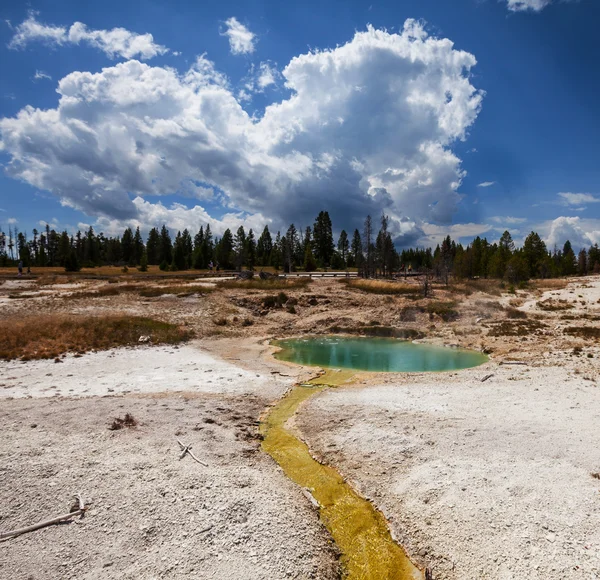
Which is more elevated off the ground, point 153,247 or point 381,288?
point 153,247

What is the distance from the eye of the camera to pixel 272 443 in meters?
11.8

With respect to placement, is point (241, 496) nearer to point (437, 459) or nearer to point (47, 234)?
point (437, 459)

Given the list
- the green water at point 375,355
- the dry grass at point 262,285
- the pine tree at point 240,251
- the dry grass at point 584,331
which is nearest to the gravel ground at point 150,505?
the green water at point 375,355

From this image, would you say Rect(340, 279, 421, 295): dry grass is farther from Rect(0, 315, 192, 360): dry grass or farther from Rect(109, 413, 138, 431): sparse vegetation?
Rect(109, 413, 138, 431): sparse vegetation

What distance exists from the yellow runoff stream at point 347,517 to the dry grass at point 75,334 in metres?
16.6

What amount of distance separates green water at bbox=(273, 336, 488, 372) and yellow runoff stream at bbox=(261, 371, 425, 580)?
11932 millimetres

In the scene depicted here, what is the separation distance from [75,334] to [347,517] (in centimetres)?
2338

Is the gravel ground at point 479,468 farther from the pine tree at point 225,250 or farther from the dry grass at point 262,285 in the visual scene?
the pine tree at point 225,250

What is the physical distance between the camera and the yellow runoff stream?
273 inches

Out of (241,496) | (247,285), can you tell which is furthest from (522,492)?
(247,285)

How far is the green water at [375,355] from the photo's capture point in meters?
23.2

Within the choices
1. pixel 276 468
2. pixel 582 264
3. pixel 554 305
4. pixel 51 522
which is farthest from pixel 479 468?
pixel 582 264

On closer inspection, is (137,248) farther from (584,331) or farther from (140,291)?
(584,331)

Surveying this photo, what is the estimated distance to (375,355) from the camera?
86.4 feet
